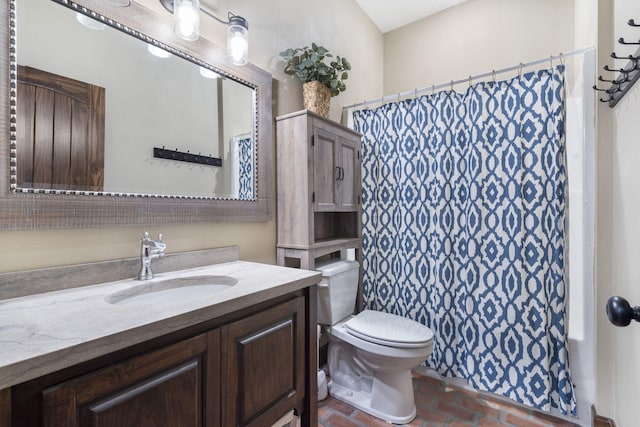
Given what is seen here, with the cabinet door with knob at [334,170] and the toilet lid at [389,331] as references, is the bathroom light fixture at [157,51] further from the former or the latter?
the toilet lid at [389,331]

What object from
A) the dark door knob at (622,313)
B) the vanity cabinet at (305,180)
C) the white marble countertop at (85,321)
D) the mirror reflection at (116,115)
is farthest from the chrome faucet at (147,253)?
the dark door knob at (622,313)

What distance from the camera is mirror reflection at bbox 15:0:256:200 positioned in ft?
3.06

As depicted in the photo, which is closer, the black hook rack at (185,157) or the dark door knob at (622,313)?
the dark door knob at (622,313)

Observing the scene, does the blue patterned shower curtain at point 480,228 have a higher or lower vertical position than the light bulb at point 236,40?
lower

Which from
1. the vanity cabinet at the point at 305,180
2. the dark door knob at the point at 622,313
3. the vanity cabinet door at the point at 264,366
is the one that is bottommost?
the vanity cabinet door at the point at 264,366

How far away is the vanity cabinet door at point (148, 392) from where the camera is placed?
583 millimetres

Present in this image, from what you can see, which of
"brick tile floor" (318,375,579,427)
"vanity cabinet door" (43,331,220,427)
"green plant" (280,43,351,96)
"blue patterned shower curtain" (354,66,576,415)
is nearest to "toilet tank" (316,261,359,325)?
"blue patterned shower curtain" (354,66,576,415)

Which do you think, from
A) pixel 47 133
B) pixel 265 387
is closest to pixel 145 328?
pixel 265 387

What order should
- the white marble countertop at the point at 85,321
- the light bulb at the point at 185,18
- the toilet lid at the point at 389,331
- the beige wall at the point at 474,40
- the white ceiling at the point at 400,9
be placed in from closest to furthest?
the white marble countertop at the point at 85,321, the light bulb at the point at 185,18, the toilet lid at the point at 389,331, the beige wall at the point at 474,40, the white ceiling at the point at 400,9

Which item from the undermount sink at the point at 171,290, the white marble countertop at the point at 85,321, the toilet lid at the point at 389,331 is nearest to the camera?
the white marble countertop at the point at 85,321

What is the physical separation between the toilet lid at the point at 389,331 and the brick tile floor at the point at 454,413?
0.46 meters

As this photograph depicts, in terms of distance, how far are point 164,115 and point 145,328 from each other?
0.94 m

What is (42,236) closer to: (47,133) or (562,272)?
(47,133)

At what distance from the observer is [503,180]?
174 centimetres
